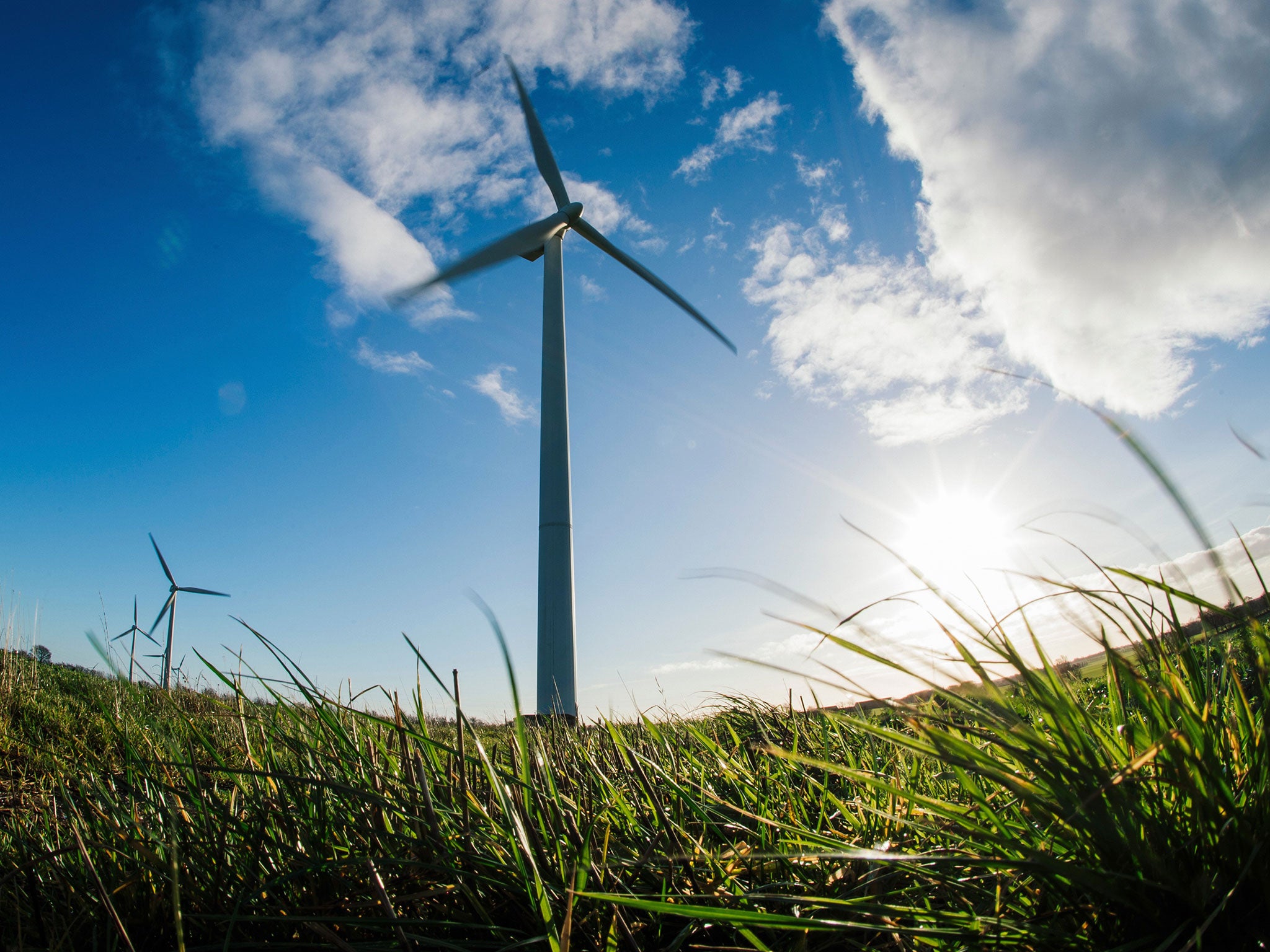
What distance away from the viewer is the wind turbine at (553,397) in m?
14.9

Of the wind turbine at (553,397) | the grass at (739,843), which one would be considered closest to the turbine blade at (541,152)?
the wind turbine at (553,397)

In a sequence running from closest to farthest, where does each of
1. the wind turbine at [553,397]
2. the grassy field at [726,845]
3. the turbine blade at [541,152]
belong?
the grassy field at [726,845], the wind turbine at [553,397], the turbine blade at [541,152]

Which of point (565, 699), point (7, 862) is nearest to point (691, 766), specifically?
point (7, 862)

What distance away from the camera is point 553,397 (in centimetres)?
1675

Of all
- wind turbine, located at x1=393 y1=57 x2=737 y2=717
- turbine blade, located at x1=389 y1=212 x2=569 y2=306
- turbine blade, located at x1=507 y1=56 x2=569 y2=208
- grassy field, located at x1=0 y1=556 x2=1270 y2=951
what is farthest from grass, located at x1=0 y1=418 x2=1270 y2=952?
turbine blade, located at x1=507 y1=56 x2=569 y2=208

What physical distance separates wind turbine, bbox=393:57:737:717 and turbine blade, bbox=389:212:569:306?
0.06ft

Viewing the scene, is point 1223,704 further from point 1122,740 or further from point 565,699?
point 565,699

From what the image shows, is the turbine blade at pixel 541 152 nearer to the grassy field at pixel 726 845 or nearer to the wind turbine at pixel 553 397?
the wind turbine at pixel 553 397

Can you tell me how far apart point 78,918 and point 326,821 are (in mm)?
679

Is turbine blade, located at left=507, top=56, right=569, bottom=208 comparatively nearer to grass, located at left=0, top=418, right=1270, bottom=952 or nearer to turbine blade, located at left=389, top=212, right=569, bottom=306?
turbine blade, located at left=389, top=212, right=569, bottom=306

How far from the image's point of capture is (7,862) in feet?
7.71

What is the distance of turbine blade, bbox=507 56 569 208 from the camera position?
60.6 feet

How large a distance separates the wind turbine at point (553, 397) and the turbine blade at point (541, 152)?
19 mm

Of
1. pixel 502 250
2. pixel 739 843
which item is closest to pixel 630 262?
pixel 502 250
